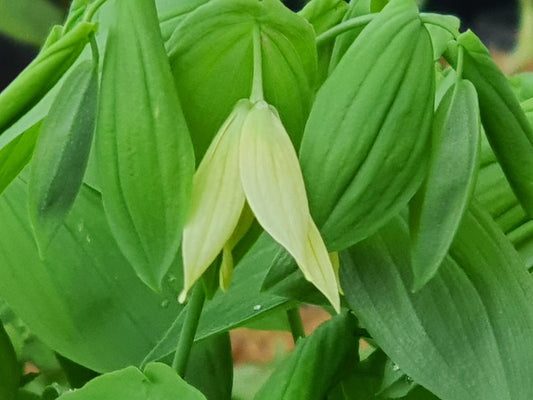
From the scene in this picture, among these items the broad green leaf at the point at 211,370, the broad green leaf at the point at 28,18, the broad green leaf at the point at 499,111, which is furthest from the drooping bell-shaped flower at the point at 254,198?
the broad green leaf at the point at 28,18

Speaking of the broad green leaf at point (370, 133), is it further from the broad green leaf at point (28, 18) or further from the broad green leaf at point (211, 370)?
the broad green leaf at point (28, 18)

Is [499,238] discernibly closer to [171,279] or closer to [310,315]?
[171,279]

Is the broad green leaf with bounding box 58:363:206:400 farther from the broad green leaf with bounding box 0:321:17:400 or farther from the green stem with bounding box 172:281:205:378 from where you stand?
the broad green leaf with bounding box 0:321:17:400

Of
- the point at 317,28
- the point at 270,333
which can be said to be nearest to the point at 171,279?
the point at 317,28

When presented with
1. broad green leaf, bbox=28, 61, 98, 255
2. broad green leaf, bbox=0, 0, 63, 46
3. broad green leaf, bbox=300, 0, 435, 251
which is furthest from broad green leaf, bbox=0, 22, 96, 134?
broad green leaf, bbox=0, 0, 63, 46

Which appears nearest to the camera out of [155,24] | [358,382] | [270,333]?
[155,24]
